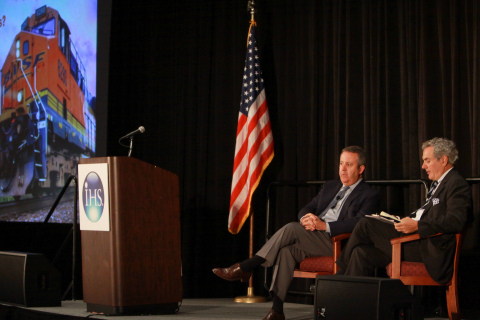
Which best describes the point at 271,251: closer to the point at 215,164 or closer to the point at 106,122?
the point at 215,164

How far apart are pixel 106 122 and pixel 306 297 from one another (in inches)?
90.1

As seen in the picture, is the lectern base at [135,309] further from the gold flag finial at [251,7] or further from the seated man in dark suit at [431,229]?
the gold flag finial at [251,7]

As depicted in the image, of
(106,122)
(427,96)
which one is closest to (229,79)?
(106,122)

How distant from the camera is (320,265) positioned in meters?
3.68

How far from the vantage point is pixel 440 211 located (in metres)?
3.30

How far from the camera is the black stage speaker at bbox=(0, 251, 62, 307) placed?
3723 millimetres

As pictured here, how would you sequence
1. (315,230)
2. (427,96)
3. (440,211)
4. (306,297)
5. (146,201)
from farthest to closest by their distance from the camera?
(306,297) < (427,96) < (315,230) < (146,201) < (440,211)

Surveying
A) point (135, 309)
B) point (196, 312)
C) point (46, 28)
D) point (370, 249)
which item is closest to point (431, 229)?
point (370, 249)

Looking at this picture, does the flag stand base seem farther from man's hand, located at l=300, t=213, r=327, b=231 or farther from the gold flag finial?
the gold flag finial

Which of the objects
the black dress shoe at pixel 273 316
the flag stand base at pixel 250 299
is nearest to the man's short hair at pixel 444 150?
the black dress shoe at pixel 273 316

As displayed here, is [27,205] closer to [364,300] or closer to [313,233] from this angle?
[313,233]

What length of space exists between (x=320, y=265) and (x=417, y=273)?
2.11ft

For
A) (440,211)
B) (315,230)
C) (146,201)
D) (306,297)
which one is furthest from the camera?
(306,297)

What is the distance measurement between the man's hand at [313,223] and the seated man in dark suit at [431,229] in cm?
30
